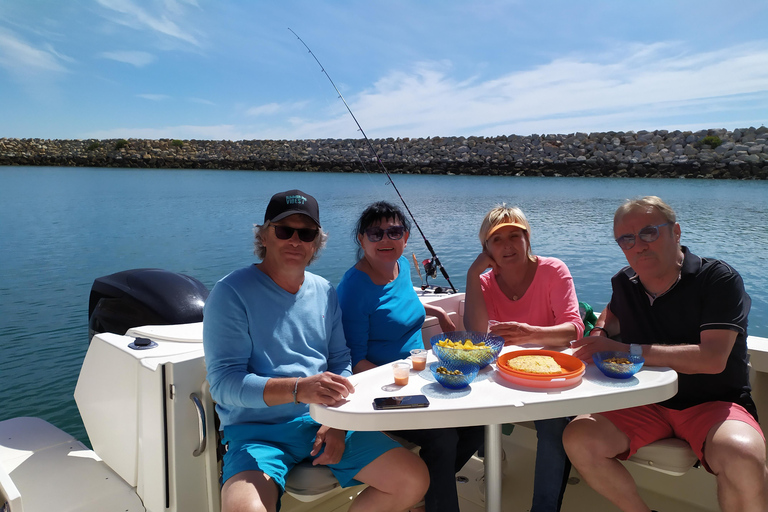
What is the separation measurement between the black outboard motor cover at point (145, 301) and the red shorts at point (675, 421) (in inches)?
72.0

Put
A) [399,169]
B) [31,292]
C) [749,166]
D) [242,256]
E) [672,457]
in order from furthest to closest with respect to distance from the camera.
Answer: [399,169]
[749,166]
[242,256]
[31,292]
[672,457]

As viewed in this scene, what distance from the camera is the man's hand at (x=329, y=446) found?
4.83 feet

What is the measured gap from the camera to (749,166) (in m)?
26.6

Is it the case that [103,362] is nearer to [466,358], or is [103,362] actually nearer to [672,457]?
→ [466,358]

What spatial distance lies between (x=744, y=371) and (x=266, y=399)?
1.56 meters

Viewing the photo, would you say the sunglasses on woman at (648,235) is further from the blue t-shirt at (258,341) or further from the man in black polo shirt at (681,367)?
the blue t-shirt at (258,341)

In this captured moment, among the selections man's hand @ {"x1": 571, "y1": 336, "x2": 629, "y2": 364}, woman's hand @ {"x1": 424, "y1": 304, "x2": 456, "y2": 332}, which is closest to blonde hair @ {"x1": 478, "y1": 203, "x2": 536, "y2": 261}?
woman's hand @ {"x1": 424, "y1": 304, "x2": 456, "y2": 332}

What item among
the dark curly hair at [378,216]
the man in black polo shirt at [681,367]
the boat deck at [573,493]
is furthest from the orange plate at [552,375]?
the boat deck at [573,493]

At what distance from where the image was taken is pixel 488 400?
4.19 ft

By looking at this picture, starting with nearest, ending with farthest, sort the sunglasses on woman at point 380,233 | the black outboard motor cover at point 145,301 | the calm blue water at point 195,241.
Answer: the sunglasses on woman at point 380,233, the black outboard motor cover at point 145,301, the calm blue water at point 195,241

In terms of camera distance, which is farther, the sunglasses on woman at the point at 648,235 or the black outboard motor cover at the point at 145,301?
the black outboard motor cover at the point at 145,301

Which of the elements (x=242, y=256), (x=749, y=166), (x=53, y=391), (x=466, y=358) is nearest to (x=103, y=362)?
(x=466, y=358)

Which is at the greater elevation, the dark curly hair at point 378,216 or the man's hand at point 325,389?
the dark curly hair at point 378,216

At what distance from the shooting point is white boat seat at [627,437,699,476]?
1575mm
